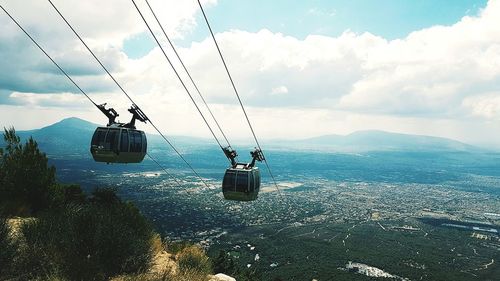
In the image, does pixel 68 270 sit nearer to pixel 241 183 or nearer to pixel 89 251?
pixel 89 251

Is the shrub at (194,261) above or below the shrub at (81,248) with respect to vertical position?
below

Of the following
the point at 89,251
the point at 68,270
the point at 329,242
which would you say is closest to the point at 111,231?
the point at 89,251

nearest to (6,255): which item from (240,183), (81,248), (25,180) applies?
(81,248)

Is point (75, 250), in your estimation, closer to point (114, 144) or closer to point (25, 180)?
point (114, 144)

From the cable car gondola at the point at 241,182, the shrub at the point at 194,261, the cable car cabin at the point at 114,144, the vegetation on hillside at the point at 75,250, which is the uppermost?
the cable car cabin at the point at 114,144

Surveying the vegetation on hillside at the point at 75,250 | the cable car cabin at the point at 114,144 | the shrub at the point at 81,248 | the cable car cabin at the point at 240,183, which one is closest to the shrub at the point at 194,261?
the vegetation on hillside at the point at 75,250

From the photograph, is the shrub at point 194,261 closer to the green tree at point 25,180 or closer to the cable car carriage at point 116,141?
the cable car carriage at point 116,141

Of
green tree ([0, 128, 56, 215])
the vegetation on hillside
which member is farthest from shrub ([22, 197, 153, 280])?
green tree ([0, 128, 56, 215])
